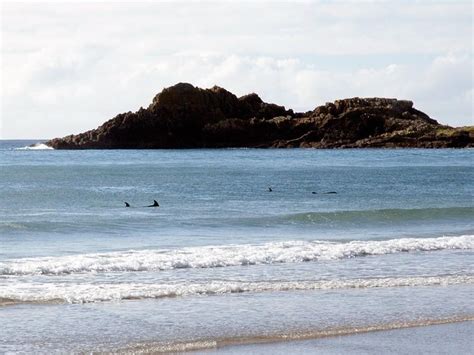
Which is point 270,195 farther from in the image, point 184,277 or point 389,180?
point 184,277

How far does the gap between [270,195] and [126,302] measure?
37.0 meters

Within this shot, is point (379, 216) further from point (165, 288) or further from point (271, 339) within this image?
point (271, 339)

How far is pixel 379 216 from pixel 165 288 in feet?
71.8

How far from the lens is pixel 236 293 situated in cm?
1725

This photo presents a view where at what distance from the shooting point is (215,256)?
22.6 meters

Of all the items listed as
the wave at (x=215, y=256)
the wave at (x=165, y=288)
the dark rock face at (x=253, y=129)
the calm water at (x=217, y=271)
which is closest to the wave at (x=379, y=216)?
the calm water at (x=217, y=271)

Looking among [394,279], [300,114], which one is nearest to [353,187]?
[394,279]

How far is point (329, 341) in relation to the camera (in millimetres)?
13438

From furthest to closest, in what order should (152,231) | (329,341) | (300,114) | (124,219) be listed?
(300,114) → (124,219) → (152,231) → (329,341)

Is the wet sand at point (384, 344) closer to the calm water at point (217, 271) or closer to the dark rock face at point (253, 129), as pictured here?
the calm water at point (217, 271)

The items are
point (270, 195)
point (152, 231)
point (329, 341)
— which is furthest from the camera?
point (270, 195)

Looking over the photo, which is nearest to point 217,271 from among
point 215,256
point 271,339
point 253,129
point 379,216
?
point 215,256

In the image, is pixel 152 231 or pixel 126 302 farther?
pixel 152 231

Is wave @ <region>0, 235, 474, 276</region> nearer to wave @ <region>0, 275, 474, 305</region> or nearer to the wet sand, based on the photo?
wave @ <region>0, 275, 474, 305</region>
